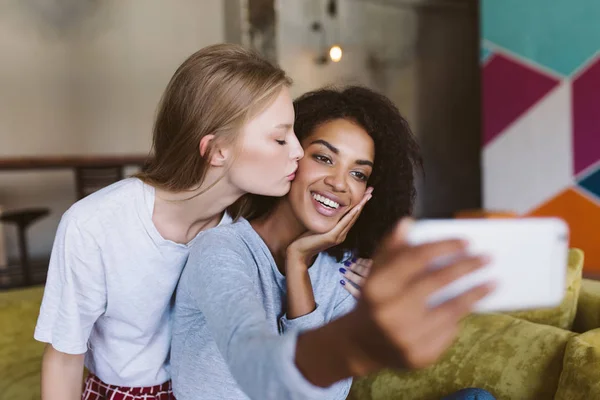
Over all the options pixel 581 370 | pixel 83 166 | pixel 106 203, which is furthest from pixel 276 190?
pixel 83 166

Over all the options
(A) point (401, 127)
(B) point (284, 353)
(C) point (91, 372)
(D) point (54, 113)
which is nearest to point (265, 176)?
(A) point (401, 127)

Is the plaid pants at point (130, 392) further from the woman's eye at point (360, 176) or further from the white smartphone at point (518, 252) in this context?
the white smartphone at point (518, 252)

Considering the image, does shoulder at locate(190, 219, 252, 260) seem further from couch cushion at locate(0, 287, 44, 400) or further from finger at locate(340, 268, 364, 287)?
couch cushion at locate(0, 287, 44, 400)

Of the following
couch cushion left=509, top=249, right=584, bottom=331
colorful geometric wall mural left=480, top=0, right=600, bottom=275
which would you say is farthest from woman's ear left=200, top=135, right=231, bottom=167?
colorful geometric wall mural left=480, top=0, right=600, bottom=275

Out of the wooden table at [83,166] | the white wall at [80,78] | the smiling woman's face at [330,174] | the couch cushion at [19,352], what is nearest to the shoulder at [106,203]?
the smiling woman's face at [330,174]

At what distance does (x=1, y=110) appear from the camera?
199 inches

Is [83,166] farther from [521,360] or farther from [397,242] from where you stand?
[397,242]

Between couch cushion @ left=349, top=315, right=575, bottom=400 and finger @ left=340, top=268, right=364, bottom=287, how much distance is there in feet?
1.53

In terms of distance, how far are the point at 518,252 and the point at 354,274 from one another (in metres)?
0.62

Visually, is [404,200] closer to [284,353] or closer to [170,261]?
[170,261]

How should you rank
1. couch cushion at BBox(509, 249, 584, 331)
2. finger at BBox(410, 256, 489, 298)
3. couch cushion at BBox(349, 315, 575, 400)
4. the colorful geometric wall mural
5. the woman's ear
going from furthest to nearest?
the colorful geometric wall mural < couch cushion at BBox(509, 249, 584, 331) < couch cushion at BBox(349, 315, 575, 400) < the woman's ear < finger at BBox(410, 256, 489, 298)

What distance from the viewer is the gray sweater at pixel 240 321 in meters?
0.57

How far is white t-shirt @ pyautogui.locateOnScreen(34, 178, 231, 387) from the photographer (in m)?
1.15

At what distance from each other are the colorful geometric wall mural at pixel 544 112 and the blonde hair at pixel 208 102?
3000 mm
